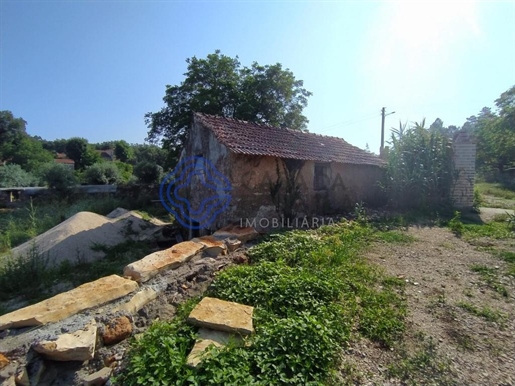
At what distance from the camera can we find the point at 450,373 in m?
2.62

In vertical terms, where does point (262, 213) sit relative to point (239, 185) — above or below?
below

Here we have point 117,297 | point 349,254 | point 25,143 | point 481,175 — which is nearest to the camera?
point 117,297

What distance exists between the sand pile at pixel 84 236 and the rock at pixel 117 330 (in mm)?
5466

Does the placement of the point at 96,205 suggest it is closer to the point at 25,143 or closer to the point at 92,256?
the point at 92,256

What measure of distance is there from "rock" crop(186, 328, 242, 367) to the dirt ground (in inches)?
46.0

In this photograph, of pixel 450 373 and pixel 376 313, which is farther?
pixel 376 313

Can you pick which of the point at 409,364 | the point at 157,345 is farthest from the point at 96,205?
the point at 409,364

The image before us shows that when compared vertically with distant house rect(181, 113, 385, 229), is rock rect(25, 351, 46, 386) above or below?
below

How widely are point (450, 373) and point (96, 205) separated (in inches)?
645

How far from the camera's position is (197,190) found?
29.0ft

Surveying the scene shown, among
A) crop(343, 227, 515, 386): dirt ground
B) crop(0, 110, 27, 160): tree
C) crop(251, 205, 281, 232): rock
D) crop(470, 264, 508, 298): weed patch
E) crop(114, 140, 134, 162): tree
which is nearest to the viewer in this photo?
crop(343, 227, 515, 386): dirt ground

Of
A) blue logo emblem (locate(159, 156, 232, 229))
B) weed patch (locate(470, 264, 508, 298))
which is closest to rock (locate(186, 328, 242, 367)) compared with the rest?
weed patch (locate(470, 264, 508, 298))

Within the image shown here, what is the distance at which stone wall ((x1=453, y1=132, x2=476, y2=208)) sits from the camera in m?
11.1

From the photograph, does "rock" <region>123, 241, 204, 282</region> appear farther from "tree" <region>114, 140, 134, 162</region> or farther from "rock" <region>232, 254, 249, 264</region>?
"tree" <region>114, 140, 134, 162</region>
